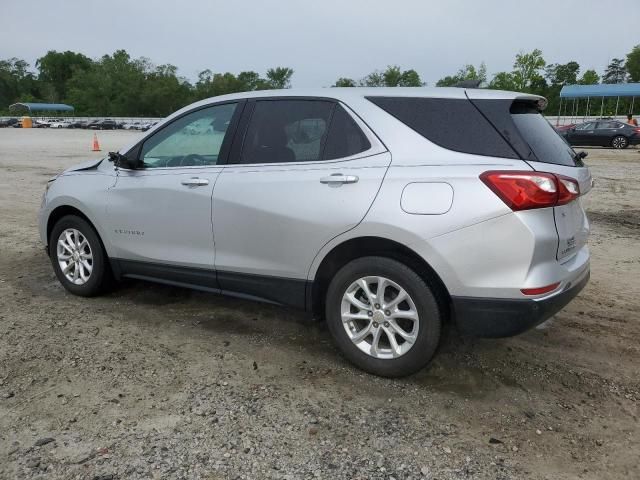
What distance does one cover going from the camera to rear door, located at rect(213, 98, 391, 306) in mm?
3332

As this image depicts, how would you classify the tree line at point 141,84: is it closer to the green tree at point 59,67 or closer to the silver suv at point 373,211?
the green tree at point 59,67

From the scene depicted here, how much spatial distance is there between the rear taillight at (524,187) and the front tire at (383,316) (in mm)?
673

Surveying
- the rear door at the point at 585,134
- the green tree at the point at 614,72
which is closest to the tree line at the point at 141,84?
the green tree at the point at 614,72

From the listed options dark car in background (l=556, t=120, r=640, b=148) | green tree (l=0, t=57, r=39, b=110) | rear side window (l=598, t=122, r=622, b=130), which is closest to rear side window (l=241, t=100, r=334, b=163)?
dark car in background (l=556, t=120, r=640, b=148)

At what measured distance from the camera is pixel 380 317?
3.32 meters

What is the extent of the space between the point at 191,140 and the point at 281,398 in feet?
7.22

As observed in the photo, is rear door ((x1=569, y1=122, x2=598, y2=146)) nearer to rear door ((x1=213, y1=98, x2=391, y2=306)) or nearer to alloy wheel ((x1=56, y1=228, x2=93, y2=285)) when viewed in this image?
rear door ((x1=213, y1=98, x2=391, y2=306))

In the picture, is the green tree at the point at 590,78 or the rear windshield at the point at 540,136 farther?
the green tree at the point at 590,78

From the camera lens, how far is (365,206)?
10.6 feet

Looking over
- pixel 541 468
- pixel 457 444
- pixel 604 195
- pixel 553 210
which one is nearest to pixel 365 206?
pixel 553 210

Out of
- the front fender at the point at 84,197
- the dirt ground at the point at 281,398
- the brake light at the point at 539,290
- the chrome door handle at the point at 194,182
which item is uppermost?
the chrome door handle at the point at 194,182

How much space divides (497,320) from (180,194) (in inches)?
94.7

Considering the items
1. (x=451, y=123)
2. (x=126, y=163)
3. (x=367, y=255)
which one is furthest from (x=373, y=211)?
(x=126, y=163)

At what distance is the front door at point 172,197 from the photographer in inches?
157
